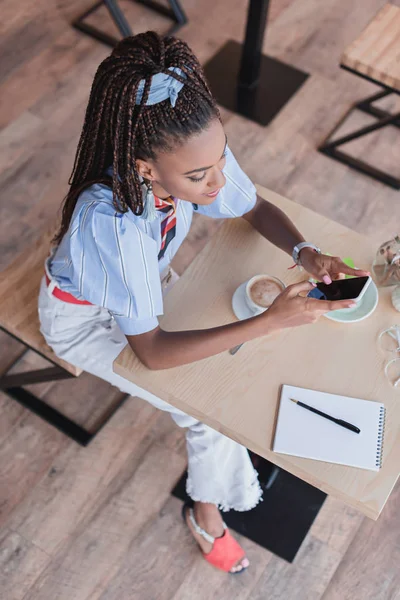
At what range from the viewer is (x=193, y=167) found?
3.66ft

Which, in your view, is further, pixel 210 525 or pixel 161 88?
pixel 210 525

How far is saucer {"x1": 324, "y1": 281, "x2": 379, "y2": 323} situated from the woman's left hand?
0.24 ft

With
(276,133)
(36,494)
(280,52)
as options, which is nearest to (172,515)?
(36,494)

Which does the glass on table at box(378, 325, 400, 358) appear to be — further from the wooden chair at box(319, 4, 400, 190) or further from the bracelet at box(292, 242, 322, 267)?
the wooden chair at box(319, 4, 400, 190)

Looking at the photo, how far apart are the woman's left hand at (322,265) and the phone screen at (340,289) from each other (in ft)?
0.14

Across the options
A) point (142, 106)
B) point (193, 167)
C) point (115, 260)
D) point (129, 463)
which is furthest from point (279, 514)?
point (142, 106)

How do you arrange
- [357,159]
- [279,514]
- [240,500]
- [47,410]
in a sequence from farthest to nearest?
[357,159] < [47,410] < [279,514] < [240,500]

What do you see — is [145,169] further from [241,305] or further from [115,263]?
[241,305]

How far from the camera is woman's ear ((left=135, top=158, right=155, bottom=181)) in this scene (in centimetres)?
112

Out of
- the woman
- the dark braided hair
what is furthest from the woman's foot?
the dark braided hair

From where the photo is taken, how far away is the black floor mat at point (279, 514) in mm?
1785

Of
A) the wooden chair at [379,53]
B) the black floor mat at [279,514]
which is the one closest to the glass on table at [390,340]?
the black floor mat at [279,514]

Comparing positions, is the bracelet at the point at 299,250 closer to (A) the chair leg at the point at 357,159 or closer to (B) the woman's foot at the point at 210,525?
(B) the woman's foot at the point at 210,525

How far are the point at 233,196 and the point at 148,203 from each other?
10.4 inches
